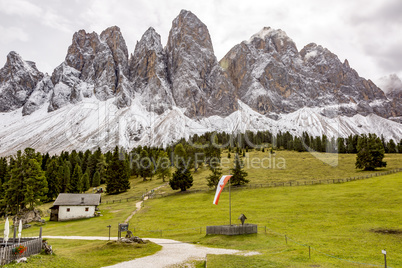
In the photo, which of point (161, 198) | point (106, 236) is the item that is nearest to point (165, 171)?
point (161, 198)

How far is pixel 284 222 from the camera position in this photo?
37.1 meters

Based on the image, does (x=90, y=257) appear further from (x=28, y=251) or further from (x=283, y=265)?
(x=283, y=265)

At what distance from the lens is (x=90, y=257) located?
74.3 feet

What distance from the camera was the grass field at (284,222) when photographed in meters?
21.5

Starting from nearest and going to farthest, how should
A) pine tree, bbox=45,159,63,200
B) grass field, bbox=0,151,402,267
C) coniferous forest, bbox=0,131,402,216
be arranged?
1. grass field, bbox=0,151,402,267
2. coniferous forest, bbox=0,131,402,216
3. pine tree, bbox=45,159,63,200

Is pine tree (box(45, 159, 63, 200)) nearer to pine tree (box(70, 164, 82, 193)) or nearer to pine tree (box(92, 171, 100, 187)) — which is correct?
pine tree (box(70, 164, 82, 193))

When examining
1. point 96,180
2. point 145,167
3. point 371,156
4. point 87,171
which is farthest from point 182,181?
point 371,156

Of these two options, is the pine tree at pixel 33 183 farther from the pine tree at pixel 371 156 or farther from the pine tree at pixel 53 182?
the pine tree at pixel 371 156

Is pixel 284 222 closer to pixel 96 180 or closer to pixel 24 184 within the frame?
pixel 24 184

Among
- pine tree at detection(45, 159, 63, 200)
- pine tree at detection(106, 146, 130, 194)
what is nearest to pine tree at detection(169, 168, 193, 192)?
pine tree at detection(106, 146, 130, 194)

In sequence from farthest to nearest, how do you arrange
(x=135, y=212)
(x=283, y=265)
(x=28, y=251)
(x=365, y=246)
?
1. (x=135, y=212)
2. (x=365, y=246)
3. (x=28, y=251)
4. (x=283, y=265)

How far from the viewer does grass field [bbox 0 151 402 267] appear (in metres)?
21.5

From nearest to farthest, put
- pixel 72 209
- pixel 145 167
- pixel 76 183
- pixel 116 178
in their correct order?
pixel 72 209 < pixel 76 183 < pixel 116 178 < pixel 145 167

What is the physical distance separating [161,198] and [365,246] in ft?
168
